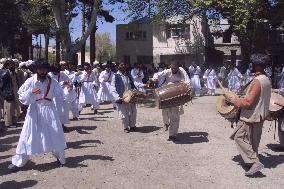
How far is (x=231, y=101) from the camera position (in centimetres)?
805

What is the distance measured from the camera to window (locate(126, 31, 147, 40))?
157 feet

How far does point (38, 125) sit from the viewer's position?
8398 millimetres

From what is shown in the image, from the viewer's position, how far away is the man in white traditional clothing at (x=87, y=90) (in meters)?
16.7

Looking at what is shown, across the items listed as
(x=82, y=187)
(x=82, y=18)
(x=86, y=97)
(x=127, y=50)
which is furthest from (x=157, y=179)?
(x=127, y=50)

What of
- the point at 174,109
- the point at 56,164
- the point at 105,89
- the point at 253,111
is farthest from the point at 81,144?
the point at 105,89

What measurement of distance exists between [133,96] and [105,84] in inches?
247

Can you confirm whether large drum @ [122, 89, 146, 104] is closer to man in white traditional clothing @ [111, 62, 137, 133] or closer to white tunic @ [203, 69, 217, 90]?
man in white traditional clothing @ [111, 62, 137, 133]

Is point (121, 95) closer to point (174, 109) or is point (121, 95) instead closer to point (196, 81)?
point (174, 109)

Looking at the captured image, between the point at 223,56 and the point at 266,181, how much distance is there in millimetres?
44647

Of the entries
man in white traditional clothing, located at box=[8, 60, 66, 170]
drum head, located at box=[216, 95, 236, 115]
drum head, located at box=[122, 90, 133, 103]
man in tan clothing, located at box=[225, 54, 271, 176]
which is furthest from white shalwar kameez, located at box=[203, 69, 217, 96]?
man in white traditional clothing, located at box=[8, 60, 66, 170]

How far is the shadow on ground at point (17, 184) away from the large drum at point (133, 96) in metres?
4.35

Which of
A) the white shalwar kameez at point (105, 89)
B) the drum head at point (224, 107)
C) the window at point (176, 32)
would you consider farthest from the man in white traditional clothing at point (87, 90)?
the window at point (176, 32)

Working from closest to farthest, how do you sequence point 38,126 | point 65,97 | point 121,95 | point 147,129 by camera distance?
1. point 38,126
2. point 65,97
3. point 121,95
4. point 147,129

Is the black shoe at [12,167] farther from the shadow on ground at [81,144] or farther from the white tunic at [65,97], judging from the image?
the white tunic at [65,97]
